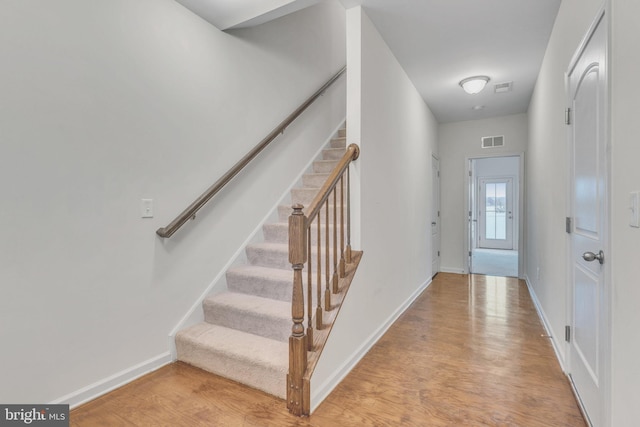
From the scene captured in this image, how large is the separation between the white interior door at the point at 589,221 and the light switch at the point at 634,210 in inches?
9.6

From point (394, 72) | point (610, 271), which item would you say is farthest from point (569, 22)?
point (610, 271)

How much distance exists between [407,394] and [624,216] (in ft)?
4.57

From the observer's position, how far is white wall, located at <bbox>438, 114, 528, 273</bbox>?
16.6 feet

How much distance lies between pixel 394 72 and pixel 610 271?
8.02 ft

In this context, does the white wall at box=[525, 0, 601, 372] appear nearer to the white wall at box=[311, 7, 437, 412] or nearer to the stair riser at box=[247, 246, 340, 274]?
the white wall at box=[311, 7, 437, 412]

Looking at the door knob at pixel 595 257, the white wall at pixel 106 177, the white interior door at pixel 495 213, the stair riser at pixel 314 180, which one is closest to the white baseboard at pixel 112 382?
the white wall at pixel 106 177

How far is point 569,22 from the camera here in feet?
6.55

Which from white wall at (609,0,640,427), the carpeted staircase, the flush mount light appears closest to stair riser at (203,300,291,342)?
the carpeted staircase

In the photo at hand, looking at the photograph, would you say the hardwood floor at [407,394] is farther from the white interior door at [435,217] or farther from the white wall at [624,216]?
the white interior door at [435,217]

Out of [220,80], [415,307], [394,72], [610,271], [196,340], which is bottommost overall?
[415,307]

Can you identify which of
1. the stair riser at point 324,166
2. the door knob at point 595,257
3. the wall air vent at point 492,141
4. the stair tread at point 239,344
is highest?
the wall air vent at point 492,141

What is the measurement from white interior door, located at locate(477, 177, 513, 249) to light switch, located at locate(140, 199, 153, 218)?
870 cm

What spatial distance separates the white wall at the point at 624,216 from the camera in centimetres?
106

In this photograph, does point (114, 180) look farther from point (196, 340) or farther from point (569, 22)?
point (569, 22)
